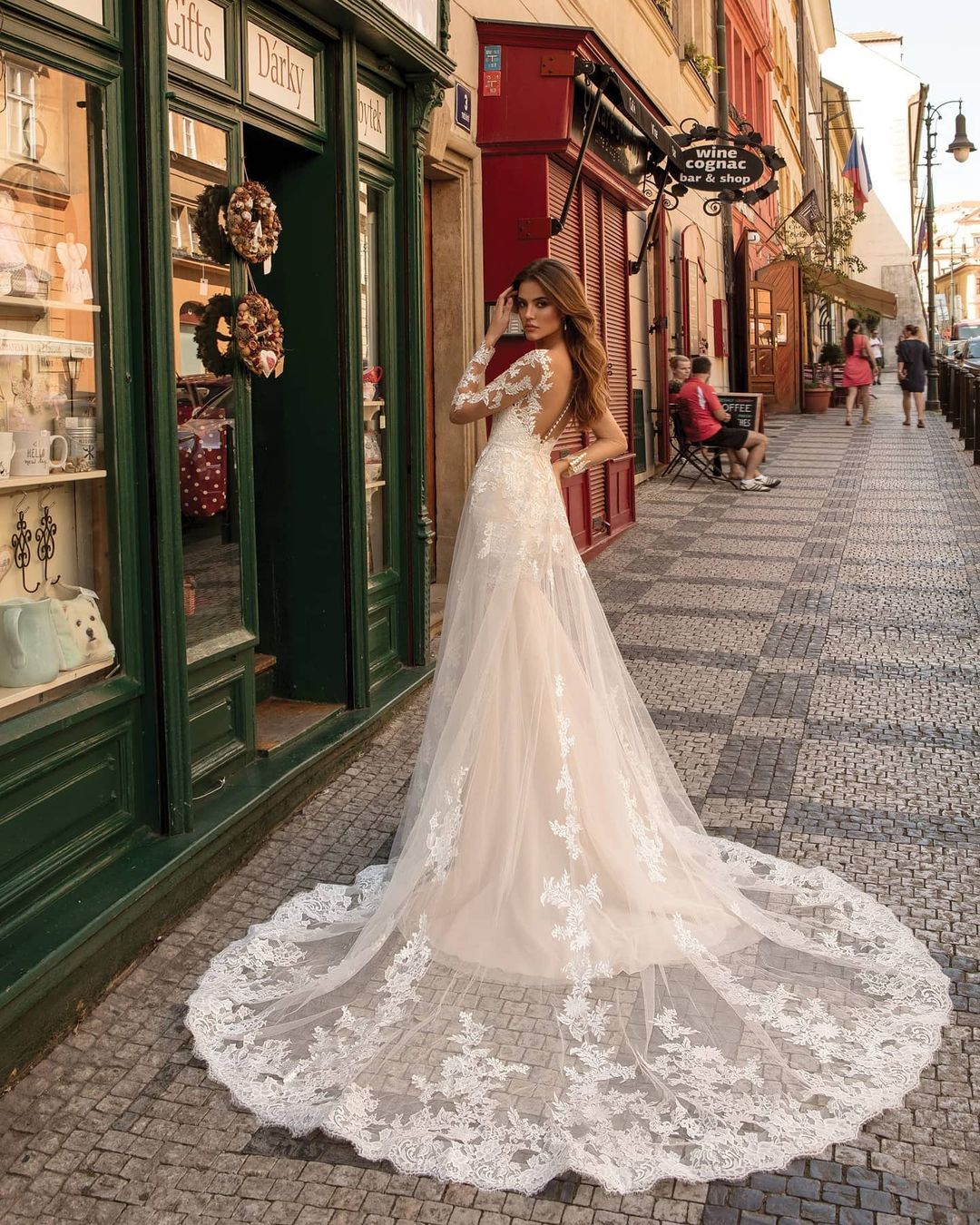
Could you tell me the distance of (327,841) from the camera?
188 inches

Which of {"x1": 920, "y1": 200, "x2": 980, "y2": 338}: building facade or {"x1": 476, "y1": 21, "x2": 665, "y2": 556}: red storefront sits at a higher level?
{"x1": 920, "y1": 200, "x2": 980, "y2": 338}: building facade

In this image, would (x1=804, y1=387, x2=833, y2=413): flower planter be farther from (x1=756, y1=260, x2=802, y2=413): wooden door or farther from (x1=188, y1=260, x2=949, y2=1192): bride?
(x1=188, y1=260, x2=949, y2=1192): bride

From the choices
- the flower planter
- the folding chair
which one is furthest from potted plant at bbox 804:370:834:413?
the folding chair

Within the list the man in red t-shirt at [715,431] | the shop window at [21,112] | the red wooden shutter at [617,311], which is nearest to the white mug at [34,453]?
the shop window at [21,112]

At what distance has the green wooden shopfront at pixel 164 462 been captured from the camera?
3.61m

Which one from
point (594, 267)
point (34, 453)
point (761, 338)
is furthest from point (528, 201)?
point (761, 338)

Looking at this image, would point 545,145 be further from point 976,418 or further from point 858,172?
point 858,172

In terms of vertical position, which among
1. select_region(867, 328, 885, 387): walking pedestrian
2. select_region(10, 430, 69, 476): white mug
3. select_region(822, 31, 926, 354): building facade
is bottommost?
select_region(10, 430, 69, 476): white mug

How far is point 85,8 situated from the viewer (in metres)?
3.72

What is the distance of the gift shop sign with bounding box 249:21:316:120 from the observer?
5.00m

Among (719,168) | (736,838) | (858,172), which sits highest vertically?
(858,172)

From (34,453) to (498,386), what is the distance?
4.66 feet

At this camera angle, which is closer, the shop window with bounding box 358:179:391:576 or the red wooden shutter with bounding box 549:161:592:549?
the shop window with bounding box 358:179:391:576

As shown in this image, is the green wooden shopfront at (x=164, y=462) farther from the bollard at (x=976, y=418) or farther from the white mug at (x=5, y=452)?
the bollard at (x=976, y=418)
